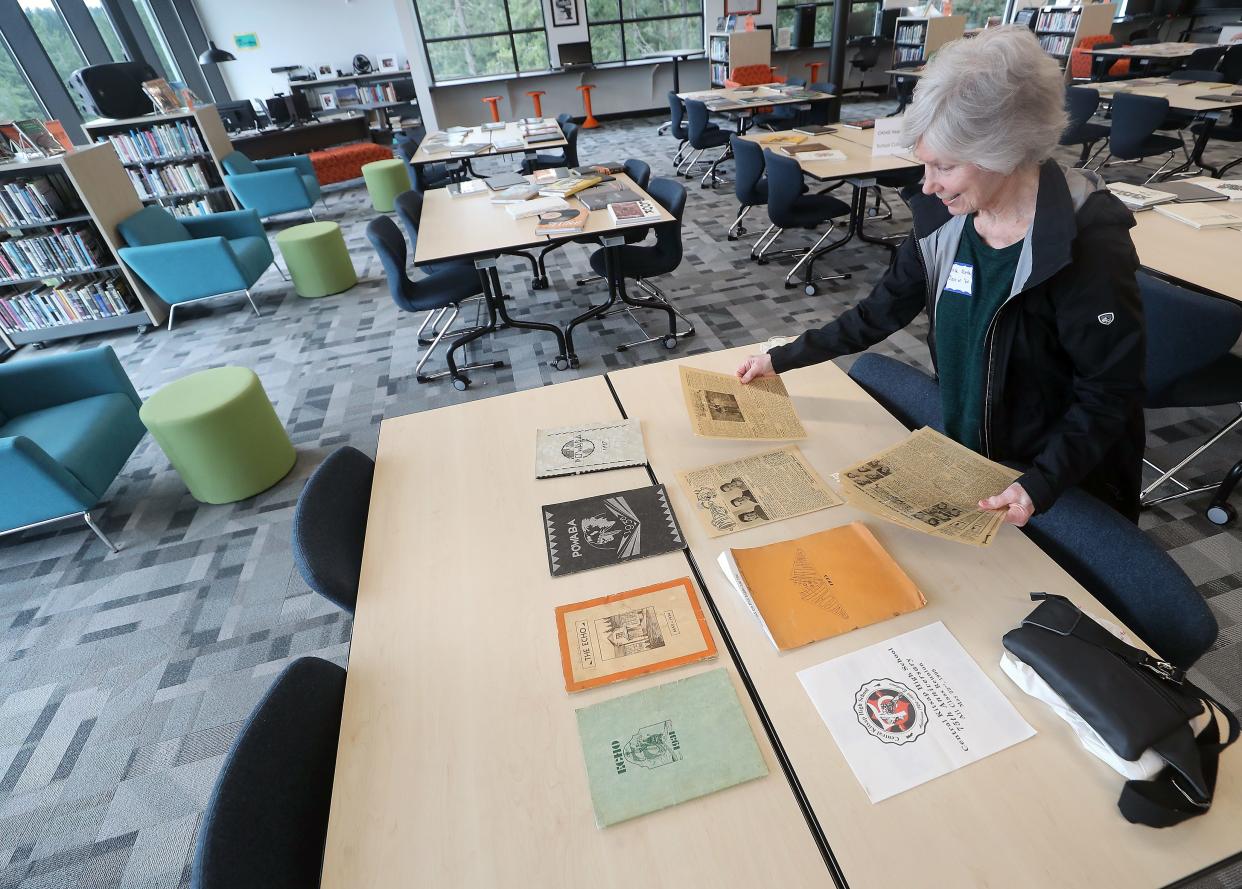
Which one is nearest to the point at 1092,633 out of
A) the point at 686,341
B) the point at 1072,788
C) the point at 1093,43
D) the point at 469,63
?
the point at 1072,788

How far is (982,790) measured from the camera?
33.1 inches

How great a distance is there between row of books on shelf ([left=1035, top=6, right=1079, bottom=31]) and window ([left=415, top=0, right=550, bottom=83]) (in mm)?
7802

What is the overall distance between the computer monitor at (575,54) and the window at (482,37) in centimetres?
65

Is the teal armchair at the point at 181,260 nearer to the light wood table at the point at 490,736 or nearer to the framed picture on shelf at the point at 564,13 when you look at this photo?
the light wood table at the point at 490,736

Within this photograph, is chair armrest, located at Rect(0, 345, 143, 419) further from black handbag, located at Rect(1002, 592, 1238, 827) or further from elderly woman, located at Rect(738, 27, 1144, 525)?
black handbag, located at Rect(1002, 592, 1238, 827)

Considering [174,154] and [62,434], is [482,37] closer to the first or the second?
[174,154]

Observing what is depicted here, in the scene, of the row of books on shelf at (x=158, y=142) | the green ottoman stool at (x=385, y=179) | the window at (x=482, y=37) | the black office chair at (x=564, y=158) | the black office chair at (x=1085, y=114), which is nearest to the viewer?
the black office chair at (x=1085, y=114)

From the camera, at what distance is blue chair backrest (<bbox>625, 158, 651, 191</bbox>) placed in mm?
3941

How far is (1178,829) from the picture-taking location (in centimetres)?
78

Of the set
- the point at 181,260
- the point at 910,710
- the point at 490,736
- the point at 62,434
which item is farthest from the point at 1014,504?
the point at 181,260

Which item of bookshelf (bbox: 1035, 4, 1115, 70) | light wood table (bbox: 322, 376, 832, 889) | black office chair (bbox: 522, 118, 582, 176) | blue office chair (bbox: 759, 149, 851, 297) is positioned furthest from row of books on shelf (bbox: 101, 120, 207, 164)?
bookshelf (bbox: 1035, 4, 1115, 70)

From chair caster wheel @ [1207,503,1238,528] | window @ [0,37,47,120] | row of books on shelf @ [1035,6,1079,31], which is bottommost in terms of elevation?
chair caster wheel @ [1207,503,1238,528]

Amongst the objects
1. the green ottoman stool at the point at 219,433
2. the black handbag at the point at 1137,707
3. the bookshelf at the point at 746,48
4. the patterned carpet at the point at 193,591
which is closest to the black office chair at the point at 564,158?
the patterned carpet at the point at 193,591

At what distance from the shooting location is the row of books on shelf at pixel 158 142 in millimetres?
5305
